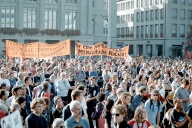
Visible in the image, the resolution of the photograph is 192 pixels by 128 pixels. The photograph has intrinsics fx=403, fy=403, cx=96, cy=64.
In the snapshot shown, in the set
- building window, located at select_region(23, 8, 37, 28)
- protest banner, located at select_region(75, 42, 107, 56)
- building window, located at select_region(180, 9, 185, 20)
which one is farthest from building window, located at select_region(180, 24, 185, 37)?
protest banner, located at select_region(75, 42, 107, 56)

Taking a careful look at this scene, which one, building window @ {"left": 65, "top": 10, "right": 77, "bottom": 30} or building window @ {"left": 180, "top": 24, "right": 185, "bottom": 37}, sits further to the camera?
building window @ {"left": 180, "top": 24, "right": 185, "bottom": 37}

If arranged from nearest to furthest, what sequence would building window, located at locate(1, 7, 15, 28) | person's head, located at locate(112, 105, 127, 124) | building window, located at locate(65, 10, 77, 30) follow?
1. person's head, located at locate(112, 105, 127, 124)
2. building window, located at locate(1, 7, 15, 28)
3. building window, located at locate(65, 10, 77, 30)

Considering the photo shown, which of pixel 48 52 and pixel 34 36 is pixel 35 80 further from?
pixel 34 36

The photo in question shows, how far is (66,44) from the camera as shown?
25000 mm

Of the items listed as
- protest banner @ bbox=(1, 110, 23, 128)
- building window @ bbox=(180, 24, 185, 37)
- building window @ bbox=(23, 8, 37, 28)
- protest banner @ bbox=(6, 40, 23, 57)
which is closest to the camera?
protest banner @ bbox=(1, 110, 23, 128)

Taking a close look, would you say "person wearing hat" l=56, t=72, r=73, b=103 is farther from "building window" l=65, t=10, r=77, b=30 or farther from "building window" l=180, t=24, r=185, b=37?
"building window" l=180, t=24, r=185, b=37

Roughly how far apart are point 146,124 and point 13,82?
8.08 metres

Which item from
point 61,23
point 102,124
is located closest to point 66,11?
point 61,23

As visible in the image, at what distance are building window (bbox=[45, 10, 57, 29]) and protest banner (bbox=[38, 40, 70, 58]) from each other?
32.3m

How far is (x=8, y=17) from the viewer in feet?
179

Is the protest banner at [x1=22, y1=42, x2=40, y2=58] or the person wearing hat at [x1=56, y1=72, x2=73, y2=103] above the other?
the protest banner at [x1=22, y1=42, x2=40, y2=58]

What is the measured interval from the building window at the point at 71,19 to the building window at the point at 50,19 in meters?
1.76

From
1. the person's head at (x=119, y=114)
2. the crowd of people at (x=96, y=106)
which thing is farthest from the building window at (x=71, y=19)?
the person's head at (x=119, y=114)

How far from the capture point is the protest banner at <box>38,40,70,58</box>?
24.7m
